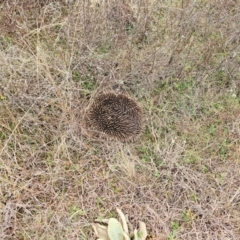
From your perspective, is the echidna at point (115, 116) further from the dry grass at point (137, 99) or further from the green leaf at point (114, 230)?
Result: the green leaf at point (114, 230)

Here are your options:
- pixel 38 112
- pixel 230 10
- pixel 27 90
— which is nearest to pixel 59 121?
pixel 38 112

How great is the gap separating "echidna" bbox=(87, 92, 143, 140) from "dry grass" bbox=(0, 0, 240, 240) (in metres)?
0.09

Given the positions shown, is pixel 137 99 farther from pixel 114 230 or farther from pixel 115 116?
pixel 114 230

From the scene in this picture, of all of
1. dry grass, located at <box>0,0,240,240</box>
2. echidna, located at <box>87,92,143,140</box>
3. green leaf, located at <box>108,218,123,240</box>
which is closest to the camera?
green leaf, located at <box>108,218,123,240</box>

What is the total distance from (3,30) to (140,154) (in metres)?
1.33

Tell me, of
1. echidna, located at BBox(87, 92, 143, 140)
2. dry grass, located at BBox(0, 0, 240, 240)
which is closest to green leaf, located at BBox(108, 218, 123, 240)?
dry grass, located at BBox(0, 0, 240, 240)

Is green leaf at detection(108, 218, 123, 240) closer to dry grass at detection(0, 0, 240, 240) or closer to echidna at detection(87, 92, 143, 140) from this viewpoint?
dry grass at detection(0, 0, 240, 240)

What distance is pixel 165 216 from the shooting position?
2.21m

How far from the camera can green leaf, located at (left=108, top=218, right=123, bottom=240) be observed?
2051mm

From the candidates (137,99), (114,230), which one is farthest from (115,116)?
(114,230)

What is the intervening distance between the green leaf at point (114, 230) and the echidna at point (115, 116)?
545 millimetres

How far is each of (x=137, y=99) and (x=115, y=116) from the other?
1.08 feet

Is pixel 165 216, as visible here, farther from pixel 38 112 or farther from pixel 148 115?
pixel 38 112

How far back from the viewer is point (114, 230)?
207cm
